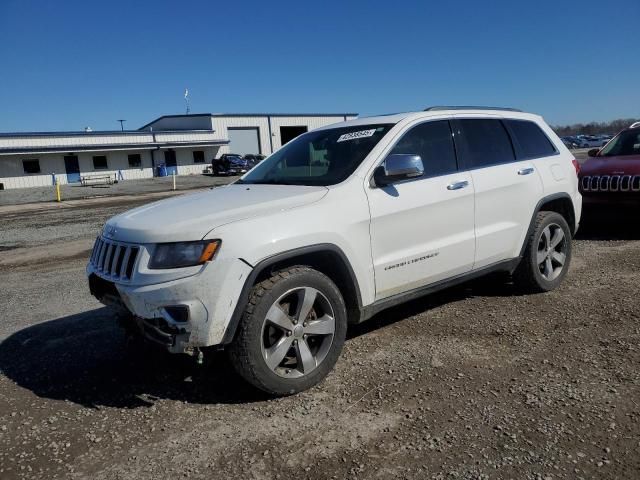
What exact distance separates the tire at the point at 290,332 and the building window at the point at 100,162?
45.3 metres

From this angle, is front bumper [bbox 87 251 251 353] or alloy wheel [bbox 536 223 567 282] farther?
alloy wheel [bbox 536 223 567 282]

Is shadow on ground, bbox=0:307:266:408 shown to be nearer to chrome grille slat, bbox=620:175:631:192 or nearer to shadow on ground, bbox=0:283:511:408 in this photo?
shadow on ground, bbox=0:283:511:408

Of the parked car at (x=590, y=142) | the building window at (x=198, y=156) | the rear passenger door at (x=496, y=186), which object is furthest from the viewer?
the parked car at (x=590, y=142)

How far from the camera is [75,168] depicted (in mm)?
43062

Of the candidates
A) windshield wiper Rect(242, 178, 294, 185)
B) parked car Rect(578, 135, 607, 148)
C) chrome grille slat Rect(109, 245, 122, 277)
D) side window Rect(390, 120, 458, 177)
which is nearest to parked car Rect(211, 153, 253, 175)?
windshield wiper Rect(242, 178, 294, 185)

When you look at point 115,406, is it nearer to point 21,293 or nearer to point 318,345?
point 318,345

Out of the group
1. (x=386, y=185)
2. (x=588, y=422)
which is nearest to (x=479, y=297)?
(x=386, y=185)

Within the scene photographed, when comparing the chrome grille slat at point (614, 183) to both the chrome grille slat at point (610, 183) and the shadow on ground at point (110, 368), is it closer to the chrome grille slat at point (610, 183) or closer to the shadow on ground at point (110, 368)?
the chrome grille slat at point (610, 183)

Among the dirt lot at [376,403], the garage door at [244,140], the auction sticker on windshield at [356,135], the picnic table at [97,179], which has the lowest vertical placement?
the dirt lot at [376,403]

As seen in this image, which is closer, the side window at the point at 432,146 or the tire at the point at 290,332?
the tire at the point at 290,332

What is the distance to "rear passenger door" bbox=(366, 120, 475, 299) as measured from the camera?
369 centimetres

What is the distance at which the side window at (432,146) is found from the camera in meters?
4.09

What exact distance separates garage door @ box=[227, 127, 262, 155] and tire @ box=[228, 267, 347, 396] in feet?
165

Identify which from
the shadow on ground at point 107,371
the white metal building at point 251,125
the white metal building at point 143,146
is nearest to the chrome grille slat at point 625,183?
the shadow on ground at point 107,371
